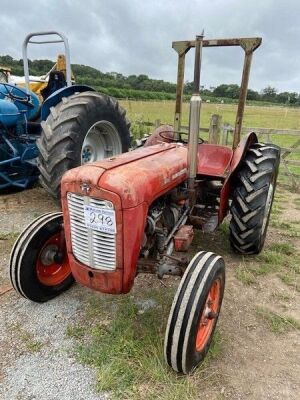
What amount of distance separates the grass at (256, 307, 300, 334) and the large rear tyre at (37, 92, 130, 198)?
237 centimetres

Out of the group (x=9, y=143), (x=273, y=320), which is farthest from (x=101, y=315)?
(x=9, y=143)

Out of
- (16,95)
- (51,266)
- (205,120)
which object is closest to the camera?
(51,266)

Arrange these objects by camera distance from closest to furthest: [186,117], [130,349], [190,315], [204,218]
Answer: [190,315]
[130,349]
[204,218]
[186,117]

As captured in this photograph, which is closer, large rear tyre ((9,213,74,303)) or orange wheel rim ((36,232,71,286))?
large rear tyre ((9,213,74,303))

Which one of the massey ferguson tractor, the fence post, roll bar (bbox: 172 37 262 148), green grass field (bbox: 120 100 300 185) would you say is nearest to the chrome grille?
the massey ferguson tractor

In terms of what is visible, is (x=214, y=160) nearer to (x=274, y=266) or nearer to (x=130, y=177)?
(x=274, y=266)

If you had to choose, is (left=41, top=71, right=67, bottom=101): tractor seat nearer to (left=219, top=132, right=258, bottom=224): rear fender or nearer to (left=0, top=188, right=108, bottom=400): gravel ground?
(left=0, top=188, right=108, bottom=400): gravel ground

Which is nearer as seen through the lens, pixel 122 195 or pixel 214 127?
pixel 122 195

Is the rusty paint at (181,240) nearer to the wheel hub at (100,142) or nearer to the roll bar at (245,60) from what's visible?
the roll bar at (245,60)

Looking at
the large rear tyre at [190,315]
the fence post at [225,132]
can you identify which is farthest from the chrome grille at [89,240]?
the fence post at [225,132]

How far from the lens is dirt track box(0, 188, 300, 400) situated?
91.8 inches

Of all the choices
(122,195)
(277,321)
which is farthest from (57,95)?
(277,321)

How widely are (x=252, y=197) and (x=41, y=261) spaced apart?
1928mm

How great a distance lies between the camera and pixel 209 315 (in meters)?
2.47
